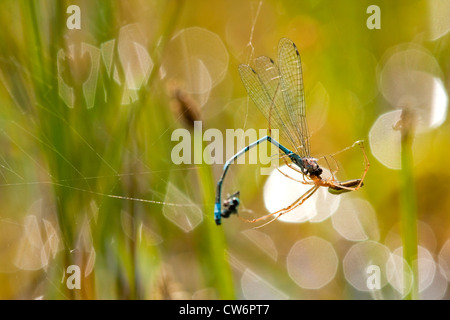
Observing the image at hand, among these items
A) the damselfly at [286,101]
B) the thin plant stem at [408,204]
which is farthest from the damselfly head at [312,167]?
the thin plant stem at [408,204]

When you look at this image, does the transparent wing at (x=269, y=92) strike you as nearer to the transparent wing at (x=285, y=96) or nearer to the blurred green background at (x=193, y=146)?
the transparent wing at (x=285, y=96)

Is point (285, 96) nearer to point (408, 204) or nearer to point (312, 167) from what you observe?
point (312, 167)

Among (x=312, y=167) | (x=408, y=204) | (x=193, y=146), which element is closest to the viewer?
(x=408, y=204)

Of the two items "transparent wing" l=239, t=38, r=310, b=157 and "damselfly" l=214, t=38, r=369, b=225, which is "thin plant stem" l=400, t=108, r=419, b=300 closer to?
"damselfly" l=214, t=38, r=369, b=225

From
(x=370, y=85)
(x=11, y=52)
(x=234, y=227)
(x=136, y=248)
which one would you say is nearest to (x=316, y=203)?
(x=234, y=227)

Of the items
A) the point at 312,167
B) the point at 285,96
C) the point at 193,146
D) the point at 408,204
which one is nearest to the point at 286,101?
the point at 285,96
